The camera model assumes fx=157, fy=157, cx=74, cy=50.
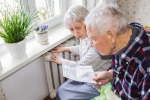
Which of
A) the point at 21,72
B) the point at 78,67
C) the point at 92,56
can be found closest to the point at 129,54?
the point at 92,56

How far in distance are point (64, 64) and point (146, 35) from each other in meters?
0.71

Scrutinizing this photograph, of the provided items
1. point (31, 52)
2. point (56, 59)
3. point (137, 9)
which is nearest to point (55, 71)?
point (56, 59)

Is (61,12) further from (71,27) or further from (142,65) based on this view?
(142,65)

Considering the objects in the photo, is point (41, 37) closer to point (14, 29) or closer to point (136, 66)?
point (14, 29)

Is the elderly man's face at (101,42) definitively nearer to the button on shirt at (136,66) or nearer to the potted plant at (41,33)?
the button on shirt at (136,66)

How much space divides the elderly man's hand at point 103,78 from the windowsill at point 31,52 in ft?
1.66

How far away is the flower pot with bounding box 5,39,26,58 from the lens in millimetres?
1140

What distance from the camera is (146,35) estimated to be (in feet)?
2.99

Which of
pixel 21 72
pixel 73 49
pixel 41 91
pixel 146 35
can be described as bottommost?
pixel 41 91

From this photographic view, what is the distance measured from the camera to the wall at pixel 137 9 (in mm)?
1791

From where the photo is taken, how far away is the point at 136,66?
92 cm

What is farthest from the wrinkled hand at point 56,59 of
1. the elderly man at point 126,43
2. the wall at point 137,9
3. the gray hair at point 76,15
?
the wall at point 137,9

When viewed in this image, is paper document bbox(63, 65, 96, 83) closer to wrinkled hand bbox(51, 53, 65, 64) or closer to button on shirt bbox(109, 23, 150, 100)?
wrinkled hand bbox(51, 53, 65, 64)

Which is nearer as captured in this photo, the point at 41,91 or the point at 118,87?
the point at 118,87
